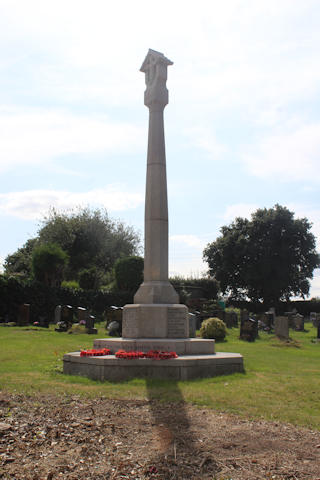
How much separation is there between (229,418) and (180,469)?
1849mm

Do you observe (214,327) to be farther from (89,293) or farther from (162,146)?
(89,293)

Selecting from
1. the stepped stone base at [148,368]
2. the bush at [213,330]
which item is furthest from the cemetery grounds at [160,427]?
the bush at [213,330]

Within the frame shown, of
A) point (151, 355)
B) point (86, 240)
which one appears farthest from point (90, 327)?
point (86, 240)

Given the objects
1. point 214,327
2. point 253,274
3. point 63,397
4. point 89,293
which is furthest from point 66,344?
point 253,274

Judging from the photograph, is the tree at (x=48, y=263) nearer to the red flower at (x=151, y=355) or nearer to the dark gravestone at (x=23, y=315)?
the dark gravestone at (x=23, y=315)

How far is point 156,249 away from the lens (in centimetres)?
1134

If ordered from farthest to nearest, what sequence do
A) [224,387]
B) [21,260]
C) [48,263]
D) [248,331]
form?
[21,260], [48,263], [248,331], [224,387]

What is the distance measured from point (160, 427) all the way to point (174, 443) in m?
0.64

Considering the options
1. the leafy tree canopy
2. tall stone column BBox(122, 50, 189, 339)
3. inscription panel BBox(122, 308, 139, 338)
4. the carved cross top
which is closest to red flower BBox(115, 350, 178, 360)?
tall stone column BBox(122, 50, 189, 339)

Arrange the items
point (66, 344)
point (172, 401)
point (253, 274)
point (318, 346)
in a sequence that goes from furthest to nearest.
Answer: point (253, 274), point (318, 346), point (66, 344), point (172, 401)

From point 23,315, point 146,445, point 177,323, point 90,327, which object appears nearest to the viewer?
point 146,445

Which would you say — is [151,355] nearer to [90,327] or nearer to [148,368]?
[148,368]

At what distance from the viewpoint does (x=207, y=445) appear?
465 centimetres

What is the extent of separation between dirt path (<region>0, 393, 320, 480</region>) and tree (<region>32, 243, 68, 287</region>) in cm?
2234
